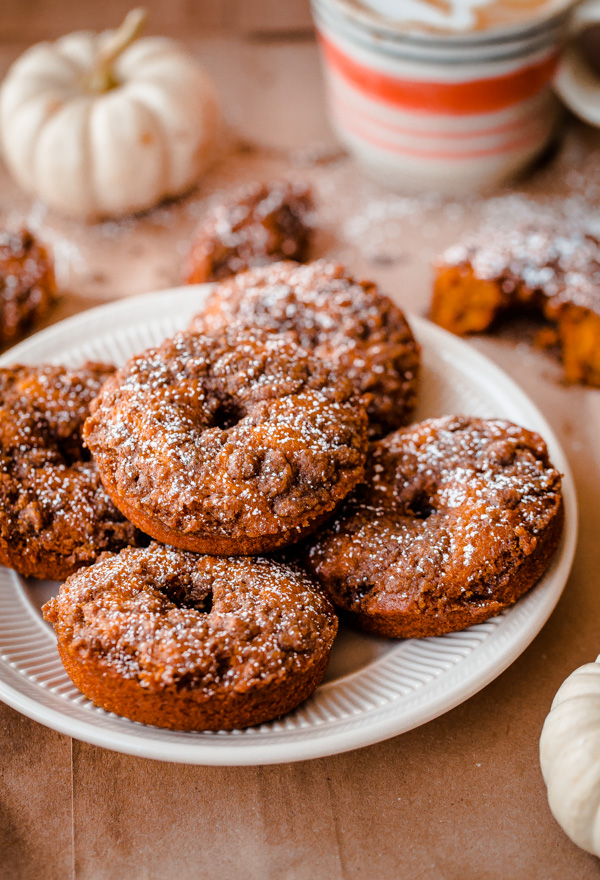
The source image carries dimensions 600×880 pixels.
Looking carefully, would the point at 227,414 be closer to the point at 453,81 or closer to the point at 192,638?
the point at 192,638

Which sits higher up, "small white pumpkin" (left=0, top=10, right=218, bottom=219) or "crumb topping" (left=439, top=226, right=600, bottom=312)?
"small white pumpkin" (left=0, top=10, right=218, bottom=219)

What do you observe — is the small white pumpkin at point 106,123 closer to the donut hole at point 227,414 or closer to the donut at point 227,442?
the donut at point 227,442

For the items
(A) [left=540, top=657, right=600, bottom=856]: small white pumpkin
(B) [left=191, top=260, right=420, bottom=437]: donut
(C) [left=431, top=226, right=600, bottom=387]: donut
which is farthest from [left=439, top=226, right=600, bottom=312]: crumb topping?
(A) [left=540, top=657, right=600, bottom=856]: small white pumpkin

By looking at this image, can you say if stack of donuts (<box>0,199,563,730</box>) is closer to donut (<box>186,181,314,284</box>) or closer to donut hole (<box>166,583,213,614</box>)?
donut hole (<box>166,583,213,614</box>)

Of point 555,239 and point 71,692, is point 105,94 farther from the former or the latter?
point 71,692

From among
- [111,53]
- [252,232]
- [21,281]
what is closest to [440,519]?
[252,232]

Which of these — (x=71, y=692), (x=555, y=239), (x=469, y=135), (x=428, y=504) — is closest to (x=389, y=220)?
(x=469, y=135)

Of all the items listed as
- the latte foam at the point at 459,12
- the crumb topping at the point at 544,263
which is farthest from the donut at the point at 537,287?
the latte foam at the point at 459,12
